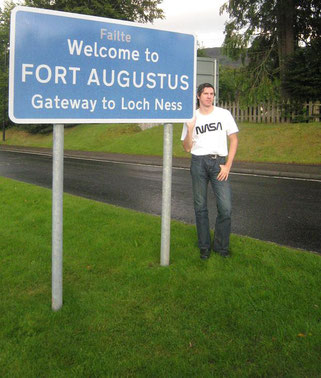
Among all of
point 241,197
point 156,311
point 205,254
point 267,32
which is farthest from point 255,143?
point 156,311

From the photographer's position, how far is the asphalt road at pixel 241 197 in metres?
5.86

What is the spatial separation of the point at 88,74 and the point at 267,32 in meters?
23.5

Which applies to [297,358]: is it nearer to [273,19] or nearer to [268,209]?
[268,209]

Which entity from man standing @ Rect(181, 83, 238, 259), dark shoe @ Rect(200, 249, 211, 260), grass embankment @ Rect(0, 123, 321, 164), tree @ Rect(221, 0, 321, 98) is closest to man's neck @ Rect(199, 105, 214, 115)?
man standing @ Rect(181, 83, 238, 259)

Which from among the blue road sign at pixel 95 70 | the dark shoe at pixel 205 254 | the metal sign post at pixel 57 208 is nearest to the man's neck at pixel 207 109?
the blue road sign at pixel 95 70

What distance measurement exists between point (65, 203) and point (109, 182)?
12.6 feet

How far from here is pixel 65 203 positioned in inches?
285

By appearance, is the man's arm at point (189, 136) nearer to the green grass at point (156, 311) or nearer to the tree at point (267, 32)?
the green grass at point (156, 311)

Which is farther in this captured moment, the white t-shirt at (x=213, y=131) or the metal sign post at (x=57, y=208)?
the white t-shirt at (x=213, y=131)

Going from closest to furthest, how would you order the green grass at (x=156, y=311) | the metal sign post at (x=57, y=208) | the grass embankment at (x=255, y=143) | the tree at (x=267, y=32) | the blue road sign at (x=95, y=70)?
the green grass at (x=156, y=311) < the blue road sign at (x=95, y=70) < the metal sign post at (x=57, y=208) < the grass embankment at (x=255, y=143) < the tree at (x=267, y=32)

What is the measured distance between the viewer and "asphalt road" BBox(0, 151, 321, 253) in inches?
231

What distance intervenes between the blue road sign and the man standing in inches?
14.9

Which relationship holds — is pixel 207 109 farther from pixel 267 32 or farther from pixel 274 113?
pixel 267 32

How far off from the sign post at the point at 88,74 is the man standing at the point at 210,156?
372mm
